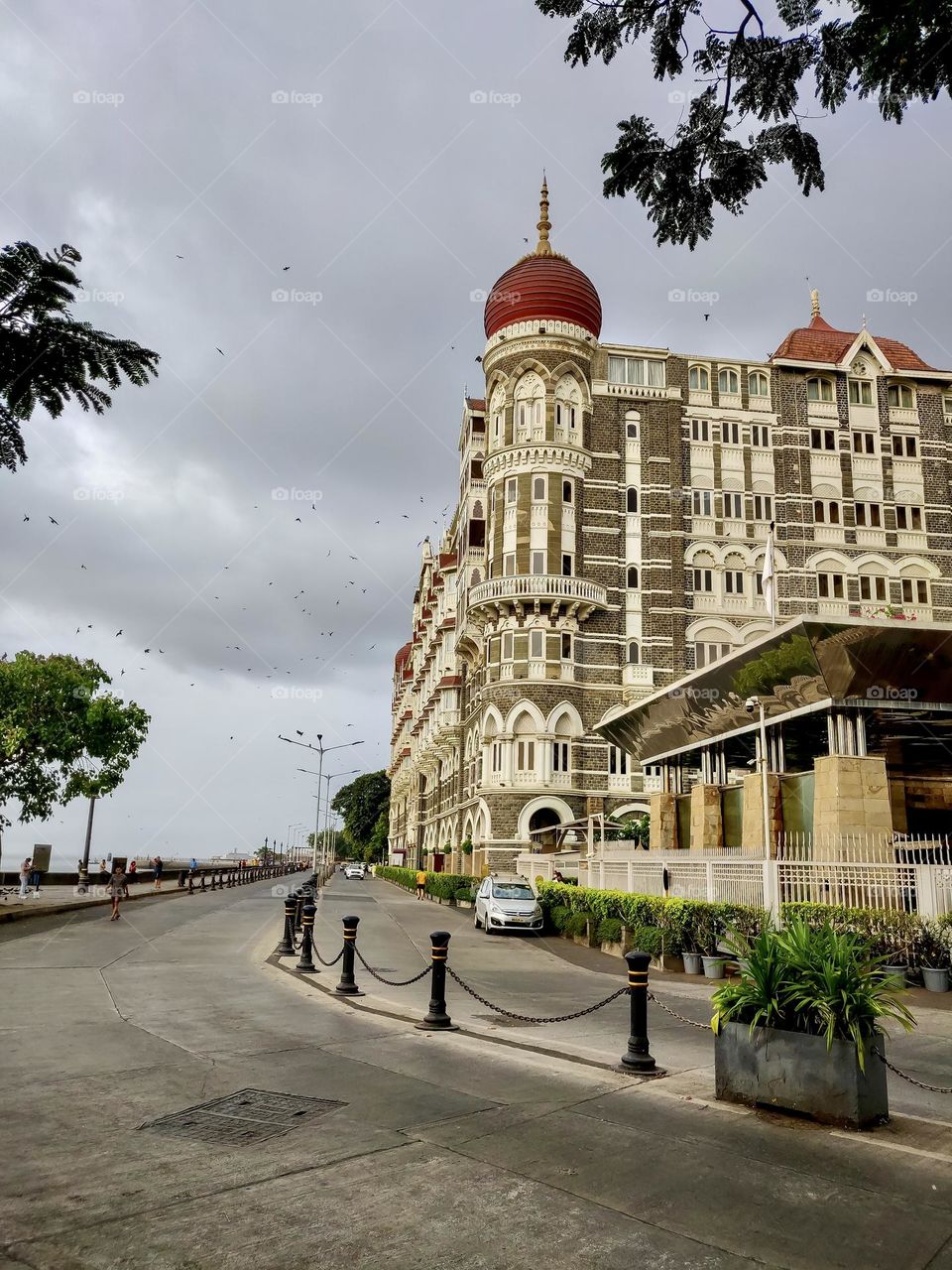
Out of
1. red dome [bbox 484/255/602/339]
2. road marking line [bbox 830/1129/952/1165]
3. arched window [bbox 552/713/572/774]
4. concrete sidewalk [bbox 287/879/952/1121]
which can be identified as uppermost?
red dome [bbox 484/255/602/339]

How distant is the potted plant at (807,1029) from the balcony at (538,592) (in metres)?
36.3

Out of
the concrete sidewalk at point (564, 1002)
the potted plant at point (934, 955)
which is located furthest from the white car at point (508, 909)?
the potted plant at point (934, 955)

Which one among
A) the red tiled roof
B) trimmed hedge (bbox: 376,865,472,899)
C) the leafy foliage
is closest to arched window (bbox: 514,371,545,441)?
the red tiled roof

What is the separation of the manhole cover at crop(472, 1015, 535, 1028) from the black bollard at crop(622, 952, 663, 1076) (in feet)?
8.45

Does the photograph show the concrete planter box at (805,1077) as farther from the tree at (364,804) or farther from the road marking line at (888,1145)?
the tree at (364,804)

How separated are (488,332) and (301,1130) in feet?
151

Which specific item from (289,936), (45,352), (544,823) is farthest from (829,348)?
(45,352)

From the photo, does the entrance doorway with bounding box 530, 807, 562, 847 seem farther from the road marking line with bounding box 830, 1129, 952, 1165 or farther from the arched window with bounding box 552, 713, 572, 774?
the road marking line with bounding box 830, 1129, 952, 1165

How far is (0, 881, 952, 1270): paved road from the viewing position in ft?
14.2

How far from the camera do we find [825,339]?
5219 cm

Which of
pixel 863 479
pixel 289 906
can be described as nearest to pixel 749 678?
pixel 289 906

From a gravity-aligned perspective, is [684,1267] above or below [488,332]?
below

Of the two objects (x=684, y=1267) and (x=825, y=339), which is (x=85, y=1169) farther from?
(x=825, y=339)

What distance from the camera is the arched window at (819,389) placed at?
159 ft
